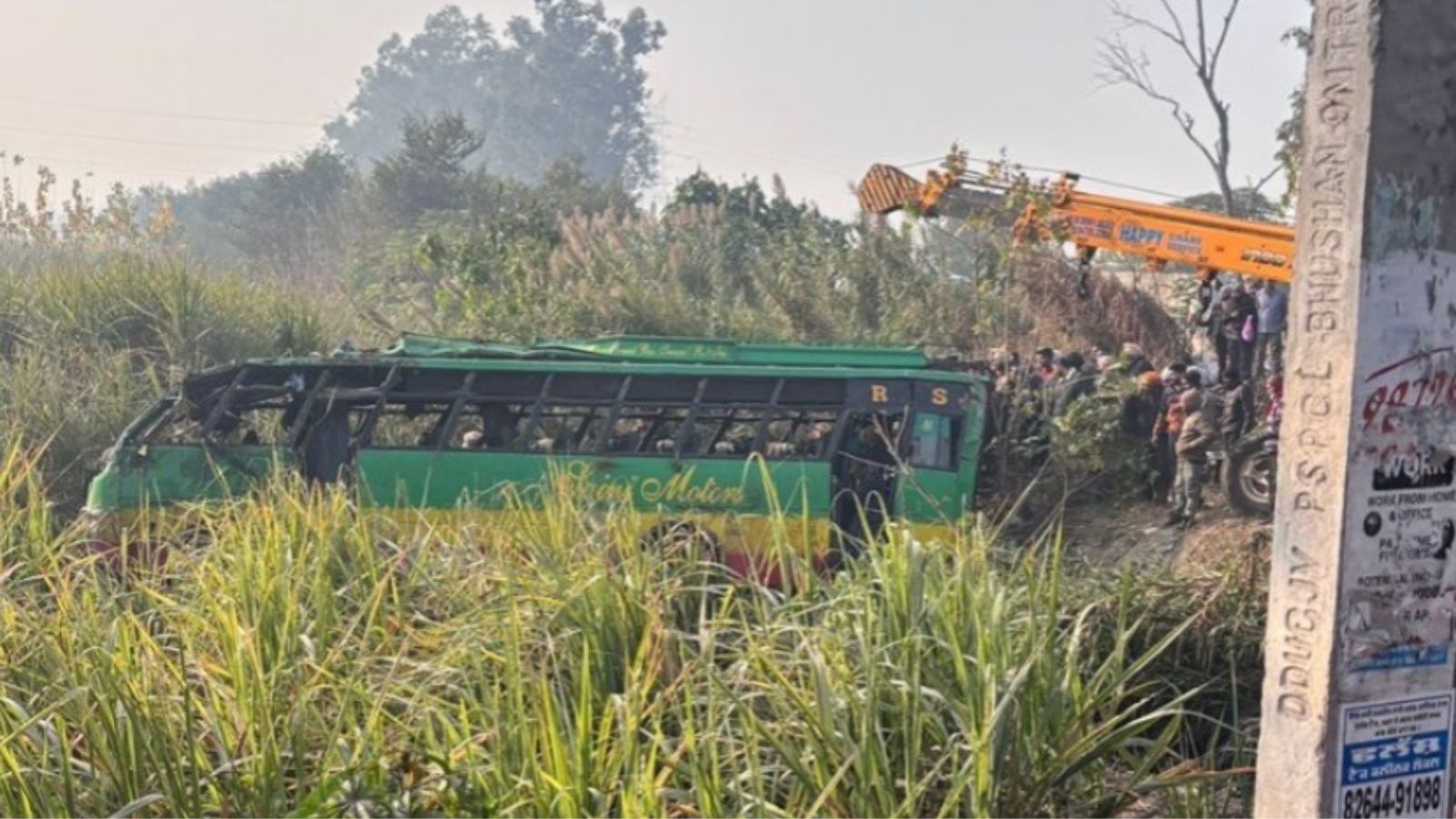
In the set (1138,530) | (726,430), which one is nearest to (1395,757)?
(726,430)

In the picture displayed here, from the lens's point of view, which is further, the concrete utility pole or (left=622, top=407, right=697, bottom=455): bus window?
(left=622, top=407, right=697, bottom=455): bus window

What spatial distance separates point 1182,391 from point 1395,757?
43.5ft

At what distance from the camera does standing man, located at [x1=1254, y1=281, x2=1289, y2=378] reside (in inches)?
698

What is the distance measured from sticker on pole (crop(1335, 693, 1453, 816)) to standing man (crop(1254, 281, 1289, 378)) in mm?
14176

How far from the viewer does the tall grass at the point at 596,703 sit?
427 centimetres

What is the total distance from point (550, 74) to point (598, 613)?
97.6 meters

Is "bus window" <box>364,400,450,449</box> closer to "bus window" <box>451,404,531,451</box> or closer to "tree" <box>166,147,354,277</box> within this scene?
"bus window" <box>451,404,531,451</box>

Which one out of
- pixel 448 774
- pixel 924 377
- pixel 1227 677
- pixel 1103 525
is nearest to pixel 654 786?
pixel 448 774

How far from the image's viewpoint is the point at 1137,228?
57.3ft

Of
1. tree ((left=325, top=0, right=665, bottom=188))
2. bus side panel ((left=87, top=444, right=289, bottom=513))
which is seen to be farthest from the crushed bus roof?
tree ((left=325, top=0, right=665, bottom=188))

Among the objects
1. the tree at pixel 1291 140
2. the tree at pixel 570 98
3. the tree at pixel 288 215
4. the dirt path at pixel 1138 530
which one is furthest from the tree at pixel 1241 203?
the tree at pixel 570 98

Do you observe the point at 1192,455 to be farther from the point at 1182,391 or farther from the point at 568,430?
the point at 568,430

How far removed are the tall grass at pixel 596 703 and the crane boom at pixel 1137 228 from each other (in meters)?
11.3

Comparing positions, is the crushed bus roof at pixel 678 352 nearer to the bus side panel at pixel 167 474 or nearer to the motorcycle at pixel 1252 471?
the bus side panel at pixel 167 474
